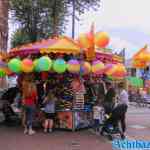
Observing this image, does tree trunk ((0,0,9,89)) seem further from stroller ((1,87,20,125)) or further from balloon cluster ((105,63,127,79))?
balloon cluster ((105,63,127,79))

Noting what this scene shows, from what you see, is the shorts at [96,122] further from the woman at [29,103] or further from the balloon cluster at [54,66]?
the woman at [29,103]

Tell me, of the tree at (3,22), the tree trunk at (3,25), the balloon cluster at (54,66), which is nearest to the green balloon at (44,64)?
the balloon cluster at (54,66)

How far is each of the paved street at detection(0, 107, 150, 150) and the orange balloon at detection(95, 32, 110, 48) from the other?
9.89 ft

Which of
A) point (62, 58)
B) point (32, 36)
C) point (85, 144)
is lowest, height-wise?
point (85, 144)

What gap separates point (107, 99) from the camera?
589 inches

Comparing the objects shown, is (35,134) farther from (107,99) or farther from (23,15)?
(23,15)

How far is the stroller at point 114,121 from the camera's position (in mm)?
13344

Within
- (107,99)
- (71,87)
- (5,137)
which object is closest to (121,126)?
(107,99)

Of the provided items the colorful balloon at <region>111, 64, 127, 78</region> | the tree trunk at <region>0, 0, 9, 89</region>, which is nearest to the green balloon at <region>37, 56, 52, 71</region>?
the colorful balloon at <region>111, 64, 127, 78</region>

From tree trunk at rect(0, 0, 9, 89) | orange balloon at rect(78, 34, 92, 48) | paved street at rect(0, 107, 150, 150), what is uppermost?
tree trunk at rect(0, 0, 9, 89)

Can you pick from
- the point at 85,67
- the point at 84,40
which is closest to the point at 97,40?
the point at 84,40

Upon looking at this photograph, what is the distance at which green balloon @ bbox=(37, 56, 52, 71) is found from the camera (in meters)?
14.7

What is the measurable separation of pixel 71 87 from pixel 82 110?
2.84 feet

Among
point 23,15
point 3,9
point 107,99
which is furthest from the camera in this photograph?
point 23,15
